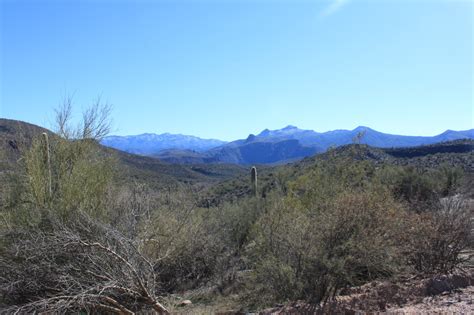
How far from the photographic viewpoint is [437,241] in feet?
28.1

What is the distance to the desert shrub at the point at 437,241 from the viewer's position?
857cm

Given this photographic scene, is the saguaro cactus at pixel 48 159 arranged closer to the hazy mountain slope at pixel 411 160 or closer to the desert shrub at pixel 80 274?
the desert shrub at pixel 80 274

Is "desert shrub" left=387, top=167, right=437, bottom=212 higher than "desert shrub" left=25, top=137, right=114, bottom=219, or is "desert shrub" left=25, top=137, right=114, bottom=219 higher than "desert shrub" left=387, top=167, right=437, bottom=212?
"desert shrub" left=25, top=137, right=114, bottom=219

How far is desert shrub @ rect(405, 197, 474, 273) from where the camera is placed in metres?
8.57

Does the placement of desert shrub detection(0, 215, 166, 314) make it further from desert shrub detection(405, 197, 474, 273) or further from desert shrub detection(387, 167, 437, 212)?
desert shrub detection(387, 167, 437, 212)

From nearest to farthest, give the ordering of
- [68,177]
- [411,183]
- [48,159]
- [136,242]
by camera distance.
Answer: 1. [136,242]
2. [68,177]
3. [48,159]
4. [411,183]

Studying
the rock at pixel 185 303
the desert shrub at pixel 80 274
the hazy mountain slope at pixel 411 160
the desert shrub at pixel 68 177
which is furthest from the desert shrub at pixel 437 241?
the hazy mountain slope at pixel 411 160

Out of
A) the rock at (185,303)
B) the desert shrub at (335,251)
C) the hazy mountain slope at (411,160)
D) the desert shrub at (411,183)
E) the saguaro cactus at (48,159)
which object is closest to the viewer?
the desert shrub at (335,251)

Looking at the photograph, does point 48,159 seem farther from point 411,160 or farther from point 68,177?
point 411,160

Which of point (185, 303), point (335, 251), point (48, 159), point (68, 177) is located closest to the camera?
point (335, 251)

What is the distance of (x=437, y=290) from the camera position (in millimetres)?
7266

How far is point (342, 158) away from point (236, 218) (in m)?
4.16

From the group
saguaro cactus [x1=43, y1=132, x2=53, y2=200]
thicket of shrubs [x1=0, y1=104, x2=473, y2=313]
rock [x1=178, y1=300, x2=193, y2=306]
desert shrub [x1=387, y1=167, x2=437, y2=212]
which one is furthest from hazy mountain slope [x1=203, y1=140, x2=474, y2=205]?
thicket of shrubs [x1=0, y1=104, x2=473, y2=313]

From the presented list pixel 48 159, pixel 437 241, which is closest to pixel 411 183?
pixel 437 241
